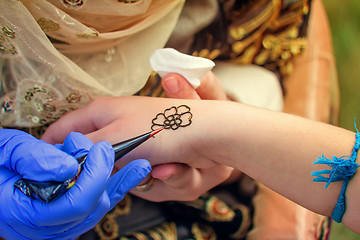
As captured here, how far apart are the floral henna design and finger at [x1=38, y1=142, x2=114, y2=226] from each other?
12cm

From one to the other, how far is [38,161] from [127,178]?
15 centimetres

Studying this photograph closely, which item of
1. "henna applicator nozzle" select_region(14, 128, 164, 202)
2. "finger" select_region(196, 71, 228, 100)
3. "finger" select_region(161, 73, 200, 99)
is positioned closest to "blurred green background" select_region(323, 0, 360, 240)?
"finger" select_region(196, 71, 228, 100)

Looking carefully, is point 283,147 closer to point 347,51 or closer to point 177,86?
point 177,86

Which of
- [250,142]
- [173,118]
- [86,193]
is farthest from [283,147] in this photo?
[86,193]

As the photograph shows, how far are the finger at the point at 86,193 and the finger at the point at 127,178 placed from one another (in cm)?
4

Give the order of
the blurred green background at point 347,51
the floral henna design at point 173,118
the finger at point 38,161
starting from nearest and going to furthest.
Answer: the finger at point 38,161
the floral henna design at point 173,118
the blurred green background at point 347,51

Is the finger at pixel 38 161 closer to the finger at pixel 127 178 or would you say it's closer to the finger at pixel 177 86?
the finger at pixel 127 178

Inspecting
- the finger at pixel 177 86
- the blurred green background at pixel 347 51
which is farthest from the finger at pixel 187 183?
the blurred green background at pixel 347 51

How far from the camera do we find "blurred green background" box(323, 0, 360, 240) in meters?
1.49

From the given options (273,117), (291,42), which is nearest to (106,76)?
(273,117)

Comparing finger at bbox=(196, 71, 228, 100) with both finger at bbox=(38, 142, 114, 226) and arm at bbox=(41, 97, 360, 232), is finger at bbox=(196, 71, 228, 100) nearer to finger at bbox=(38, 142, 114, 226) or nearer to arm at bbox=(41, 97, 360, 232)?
arm at bbox=(41, 97, 360, 232)

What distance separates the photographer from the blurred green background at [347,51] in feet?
4.90

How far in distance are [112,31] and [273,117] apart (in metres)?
0.36

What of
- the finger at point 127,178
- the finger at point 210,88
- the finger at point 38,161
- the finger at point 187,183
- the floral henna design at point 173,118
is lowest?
the finger at point 187,183
